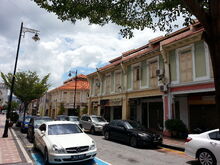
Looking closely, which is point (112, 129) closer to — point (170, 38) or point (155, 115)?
point (155, 115)

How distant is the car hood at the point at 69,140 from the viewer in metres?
6.40

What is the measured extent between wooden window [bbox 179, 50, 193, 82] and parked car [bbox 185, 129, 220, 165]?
6.84m

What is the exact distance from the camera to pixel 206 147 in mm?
6555

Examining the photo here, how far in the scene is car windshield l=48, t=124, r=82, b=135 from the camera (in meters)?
7.61

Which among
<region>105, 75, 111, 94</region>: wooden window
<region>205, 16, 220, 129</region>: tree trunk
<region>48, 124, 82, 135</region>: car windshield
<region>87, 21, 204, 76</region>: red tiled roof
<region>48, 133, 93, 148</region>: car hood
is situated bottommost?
<region>48, 133, 93, 148</region>: car hood

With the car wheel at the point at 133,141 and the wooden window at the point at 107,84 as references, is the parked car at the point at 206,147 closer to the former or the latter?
the car wheel at the point at 133,141

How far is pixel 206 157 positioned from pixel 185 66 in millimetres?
8260

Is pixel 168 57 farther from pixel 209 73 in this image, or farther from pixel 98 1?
pixel 98 1

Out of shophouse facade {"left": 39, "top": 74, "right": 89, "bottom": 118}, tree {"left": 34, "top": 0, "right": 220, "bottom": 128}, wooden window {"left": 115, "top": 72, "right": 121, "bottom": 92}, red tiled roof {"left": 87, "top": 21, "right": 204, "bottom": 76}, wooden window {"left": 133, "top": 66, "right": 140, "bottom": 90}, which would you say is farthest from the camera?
shophouse facade {"left": 39, "top": 74, "right": 89, "bottom": 118}

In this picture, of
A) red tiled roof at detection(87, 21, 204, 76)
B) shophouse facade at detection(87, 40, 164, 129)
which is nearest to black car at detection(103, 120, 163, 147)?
shophouse facade at detection(87, 40, 164, 129)

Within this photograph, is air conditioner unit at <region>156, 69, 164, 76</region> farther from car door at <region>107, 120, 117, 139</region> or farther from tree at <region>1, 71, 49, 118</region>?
tree at <region>1, 71, 49, 118</region>

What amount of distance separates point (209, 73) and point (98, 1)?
30.5 ft

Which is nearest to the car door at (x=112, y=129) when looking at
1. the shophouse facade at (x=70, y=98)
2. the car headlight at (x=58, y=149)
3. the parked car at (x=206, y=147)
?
the parked car at (x=206, y=147)

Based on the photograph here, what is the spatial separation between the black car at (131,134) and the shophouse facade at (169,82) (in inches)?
153
